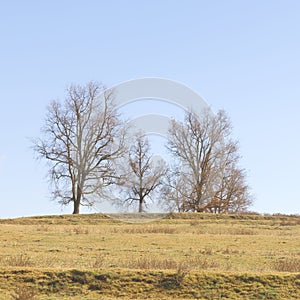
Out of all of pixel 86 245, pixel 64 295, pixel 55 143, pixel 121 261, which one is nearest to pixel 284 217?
pixel 55 143

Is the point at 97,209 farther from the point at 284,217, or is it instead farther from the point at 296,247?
the point at 296,247

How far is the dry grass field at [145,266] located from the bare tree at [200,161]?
2776 centimetres

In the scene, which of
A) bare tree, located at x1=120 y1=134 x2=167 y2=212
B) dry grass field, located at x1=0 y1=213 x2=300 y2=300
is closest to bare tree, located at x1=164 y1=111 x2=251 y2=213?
bare tree, located at x1=120 y1=134 x2=167 y2=212

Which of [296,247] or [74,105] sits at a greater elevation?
[74,105]

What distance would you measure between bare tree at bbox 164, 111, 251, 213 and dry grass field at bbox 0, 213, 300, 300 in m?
27.8

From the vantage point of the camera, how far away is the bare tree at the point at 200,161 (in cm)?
6191

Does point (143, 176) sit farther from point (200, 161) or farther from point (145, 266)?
point (145, 266)

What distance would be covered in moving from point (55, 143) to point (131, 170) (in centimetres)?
967

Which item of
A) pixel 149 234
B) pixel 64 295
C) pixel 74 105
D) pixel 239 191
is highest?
pixel 74 105

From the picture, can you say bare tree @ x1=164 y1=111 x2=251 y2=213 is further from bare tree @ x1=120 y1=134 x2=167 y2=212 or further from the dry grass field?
the dry grass field

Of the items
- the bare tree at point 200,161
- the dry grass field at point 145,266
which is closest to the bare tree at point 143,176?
the bare tree at point 200,161

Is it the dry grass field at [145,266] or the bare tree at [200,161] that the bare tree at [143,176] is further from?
the dry grass field at [145,266]

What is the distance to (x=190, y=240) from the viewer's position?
31.1m

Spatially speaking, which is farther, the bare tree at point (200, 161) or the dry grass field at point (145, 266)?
the bare tree at point (200, 161)
